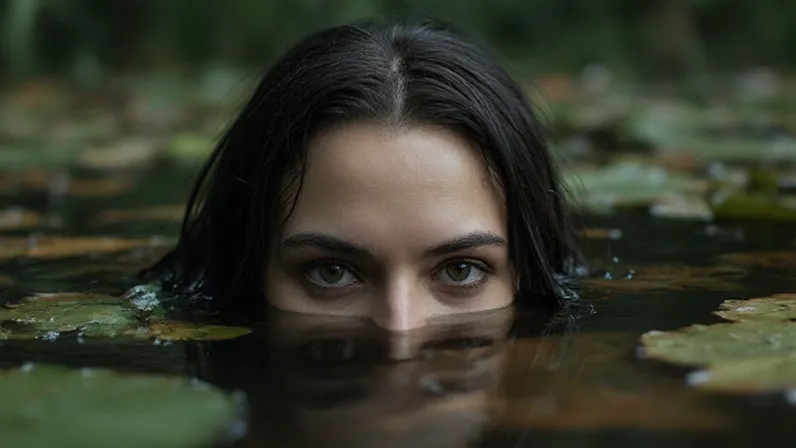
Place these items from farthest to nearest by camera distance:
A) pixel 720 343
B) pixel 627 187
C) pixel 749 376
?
pixel 627 187 → pixel 720 343 → pixel 749 376

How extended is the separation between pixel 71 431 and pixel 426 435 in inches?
13.5

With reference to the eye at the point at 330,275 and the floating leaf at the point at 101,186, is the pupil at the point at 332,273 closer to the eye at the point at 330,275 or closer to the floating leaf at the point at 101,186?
the eye at the point at 330,275

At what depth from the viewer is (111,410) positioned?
1.14 metres

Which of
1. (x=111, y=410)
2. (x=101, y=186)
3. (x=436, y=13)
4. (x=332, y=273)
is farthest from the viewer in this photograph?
(x=436, y=13)

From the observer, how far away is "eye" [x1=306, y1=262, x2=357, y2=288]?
1645mm

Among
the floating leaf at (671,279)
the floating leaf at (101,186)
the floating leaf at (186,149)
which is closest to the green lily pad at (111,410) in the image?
the floating leaf at (671,279)

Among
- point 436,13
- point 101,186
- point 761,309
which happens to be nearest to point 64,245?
point 101,186

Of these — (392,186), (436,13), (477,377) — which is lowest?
(477,377)

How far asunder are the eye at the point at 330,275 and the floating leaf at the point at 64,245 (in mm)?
866

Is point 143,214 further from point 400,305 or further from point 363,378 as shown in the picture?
point 363,378

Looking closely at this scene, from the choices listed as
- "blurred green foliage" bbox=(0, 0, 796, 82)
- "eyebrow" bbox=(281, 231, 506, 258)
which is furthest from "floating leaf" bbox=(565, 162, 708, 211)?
"blurred green foliage" bbox=(0, 0, 796, 82)

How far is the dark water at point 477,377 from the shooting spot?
1.10 metres

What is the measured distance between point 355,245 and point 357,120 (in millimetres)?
230

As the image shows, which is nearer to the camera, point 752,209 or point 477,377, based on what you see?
point 477,377
